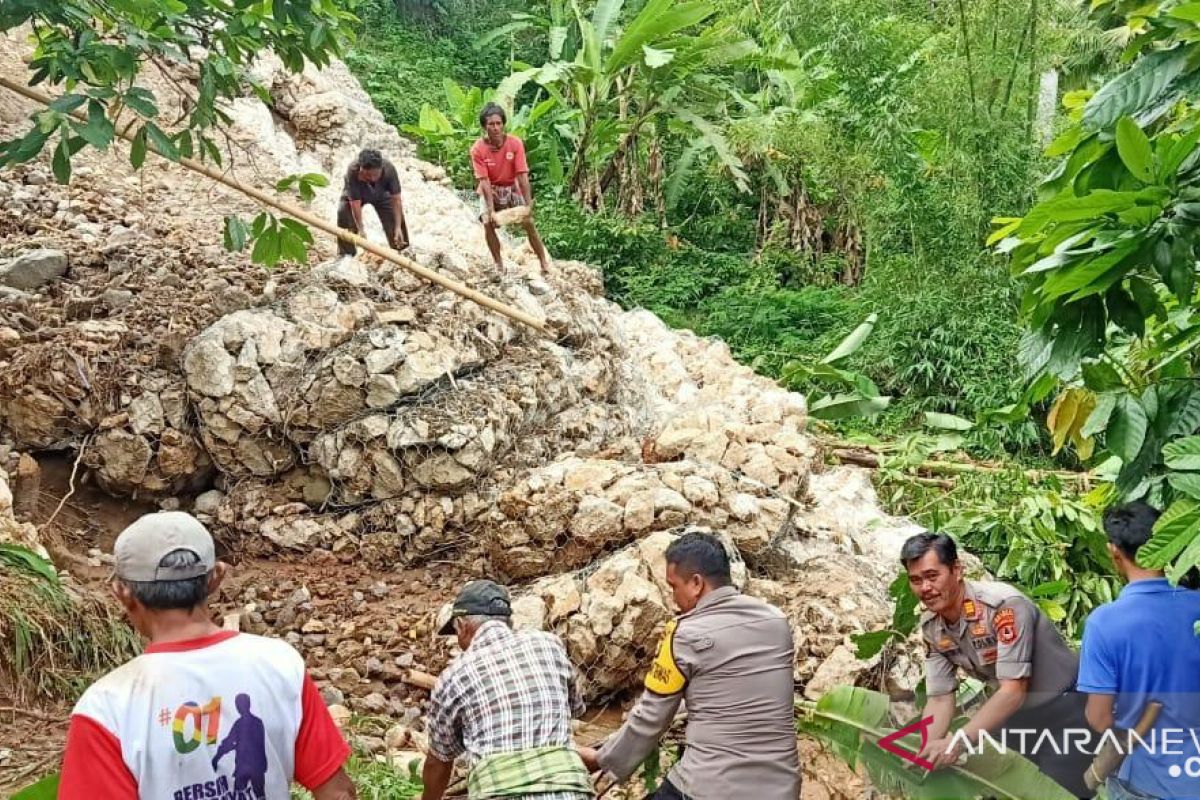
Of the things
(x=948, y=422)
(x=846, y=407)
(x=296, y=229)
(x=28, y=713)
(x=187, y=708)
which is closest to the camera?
(x=187, y=708)

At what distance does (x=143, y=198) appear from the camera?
8266 millimetres

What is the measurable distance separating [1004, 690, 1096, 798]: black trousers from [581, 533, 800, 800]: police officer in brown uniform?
635 mm

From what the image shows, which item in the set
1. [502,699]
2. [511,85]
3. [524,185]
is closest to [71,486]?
[524,185]

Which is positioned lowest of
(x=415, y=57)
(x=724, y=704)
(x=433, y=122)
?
(x=724, y=704)

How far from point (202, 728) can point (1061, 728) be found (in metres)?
2.28

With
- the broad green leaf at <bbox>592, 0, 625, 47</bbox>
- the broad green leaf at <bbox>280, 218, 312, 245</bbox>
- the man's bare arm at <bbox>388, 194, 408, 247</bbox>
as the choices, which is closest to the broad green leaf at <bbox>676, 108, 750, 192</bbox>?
the broad green leaf at <bbox>592, 0, 625, 47</bbox>

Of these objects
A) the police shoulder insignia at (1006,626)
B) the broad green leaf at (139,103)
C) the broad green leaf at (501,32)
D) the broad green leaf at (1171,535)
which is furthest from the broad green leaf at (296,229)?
the broad green leaf at (501,32)

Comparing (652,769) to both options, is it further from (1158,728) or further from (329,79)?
(329,79)

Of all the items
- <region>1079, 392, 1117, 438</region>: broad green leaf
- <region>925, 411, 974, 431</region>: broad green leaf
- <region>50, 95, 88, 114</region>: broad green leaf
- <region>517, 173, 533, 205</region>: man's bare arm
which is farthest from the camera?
<region>925, 411, 974, 431</region>: broad green leaf

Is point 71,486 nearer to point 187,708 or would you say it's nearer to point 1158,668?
point 187,708

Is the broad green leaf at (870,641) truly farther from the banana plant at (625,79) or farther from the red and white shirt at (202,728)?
the banana plant at (625,79)

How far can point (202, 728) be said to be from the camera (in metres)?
Answer: 1.97

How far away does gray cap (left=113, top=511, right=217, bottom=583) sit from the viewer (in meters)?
2.00

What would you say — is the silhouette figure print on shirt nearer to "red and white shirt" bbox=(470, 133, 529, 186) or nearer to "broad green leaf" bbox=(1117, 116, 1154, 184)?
"broad green leaf" bbox=(1117, 116, 1154, 184)
